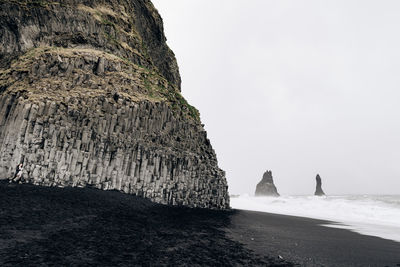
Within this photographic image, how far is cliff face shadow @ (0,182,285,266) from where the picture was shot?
27.2 feet

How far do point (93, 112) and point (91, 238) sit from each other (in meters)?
18.7

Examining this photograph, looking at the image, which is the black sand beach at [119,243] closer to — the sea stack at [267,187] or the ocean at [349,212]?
the ocean at [349,212]

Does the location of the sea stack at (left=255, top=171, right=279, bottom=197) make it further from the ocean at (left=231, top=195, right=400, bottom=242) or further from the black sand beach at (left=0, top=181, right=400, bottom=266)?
the black sand beach at (left=0, top=181, right=400, bottom=266)

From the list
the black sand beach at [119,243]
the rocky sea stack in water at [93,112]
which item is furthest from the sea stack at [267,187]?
the black sand beach at [119,243]

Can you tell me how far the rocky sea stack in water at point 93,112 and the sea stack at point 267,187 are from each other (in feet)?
278

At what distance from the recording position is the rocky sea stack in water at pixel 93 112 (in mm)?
21938

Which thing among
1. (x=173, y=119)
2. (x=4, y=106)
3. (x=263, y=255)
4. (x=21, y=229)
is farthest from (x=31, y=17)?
(x=263, y=255)

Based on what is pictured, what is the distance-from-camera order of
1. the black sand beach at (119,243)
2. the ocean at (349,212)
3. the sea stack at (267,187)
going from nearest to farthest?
the black sand beach at (119,243) → the ocean at (349,212) → the sea stack at (267,187)

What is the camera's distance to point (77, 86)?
26.7 meters

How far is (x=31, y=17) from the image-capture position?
29688 millimetres

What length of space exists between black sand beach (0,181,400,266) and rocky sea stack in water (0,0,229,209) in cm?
556

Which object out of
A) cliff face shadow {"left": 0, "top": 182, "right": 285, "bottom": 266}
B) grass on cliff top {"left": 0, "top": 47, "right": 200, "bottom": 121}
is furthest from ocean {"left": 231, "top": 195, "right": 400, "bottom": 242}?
grass on cliff top {"left": 0, "top": 47, "right": 200, "bottom": 121}

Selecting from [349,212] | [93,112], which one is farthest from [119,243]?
[349,212]

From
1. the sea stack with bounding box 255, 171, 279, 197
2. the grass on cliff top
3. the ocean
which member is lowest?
the ocean
